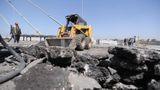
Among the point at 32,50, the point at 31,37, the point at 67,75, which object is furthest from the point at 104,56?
the point at 31,37

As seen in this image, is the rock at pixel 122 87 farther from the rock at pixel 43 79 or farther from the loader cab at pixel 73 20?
the loader cab at pixel 73 20

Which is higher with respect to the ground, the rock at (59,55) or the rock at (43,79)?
the rock at (59,55)

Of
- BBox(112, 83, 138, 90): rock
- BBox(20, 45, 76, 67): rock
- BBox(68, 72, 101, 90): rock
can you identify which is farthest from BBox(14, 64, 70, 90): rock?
BBox(112, 83, 138, 90): rock

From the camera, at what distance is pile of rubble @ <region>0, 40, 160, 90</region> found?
30.8ft

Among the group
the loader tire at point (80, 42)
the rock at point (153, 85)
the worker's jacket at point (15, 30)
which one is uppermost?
the worker's jacket at point (15, 30)

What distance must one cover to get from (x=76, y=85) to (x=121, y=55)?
216 cm

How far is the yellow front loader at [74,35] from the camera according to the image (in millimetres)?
14047

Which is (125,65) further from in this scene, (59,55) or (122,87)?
(59,55)

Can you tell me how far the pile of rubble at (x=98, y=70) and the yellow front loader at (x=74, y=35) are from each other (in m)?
2.03

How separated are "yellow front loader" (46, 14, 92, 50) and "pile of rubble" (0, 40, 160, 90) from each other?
203cm

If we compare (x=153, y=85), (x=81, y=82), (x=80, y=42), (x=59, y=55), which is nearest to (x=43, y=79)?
(x=81, y=82)

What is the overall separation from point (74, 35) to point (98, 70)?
4435 millimetres

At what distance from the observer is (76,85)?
A: 9.61 meters

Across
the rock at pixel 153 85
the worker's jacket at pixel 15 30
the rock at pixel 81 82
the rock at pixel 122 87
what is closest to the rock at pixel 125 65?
the rock at pixel 122 87
